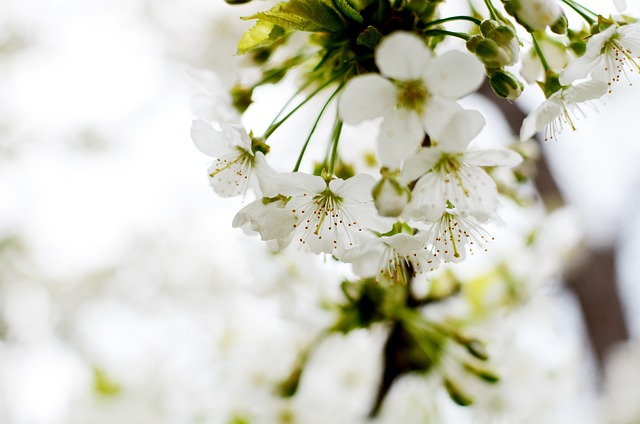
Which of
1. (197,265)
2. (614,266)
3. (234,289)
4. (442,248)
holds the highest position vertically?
(442,248)

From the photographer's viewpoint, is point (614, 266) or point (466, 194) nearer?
point (466, 194)

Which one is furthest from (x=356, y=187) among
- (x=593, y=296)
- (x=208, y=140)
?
(x=593, y=296)

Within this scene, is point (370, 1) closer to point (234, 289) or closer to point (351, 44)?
point (351, 44)

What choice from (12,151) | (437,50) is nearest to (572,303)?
(437,50)

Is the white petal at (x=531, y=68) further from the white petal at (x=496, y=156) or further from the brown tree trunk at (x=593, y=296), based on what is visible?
the brown tree trunk at (x=593, y=296)

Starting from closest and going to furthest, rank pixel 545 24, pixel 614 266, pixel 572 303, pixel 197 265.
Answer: pixel 545 24, pixel 572 303, pixel 614 266, pixel 197 265

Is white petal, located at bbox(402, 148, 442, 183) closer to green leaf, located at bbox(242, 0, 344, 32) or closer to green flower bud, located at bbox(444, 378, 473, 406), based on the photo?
green leaf, located at bbox(242, 0, 344, 32)
